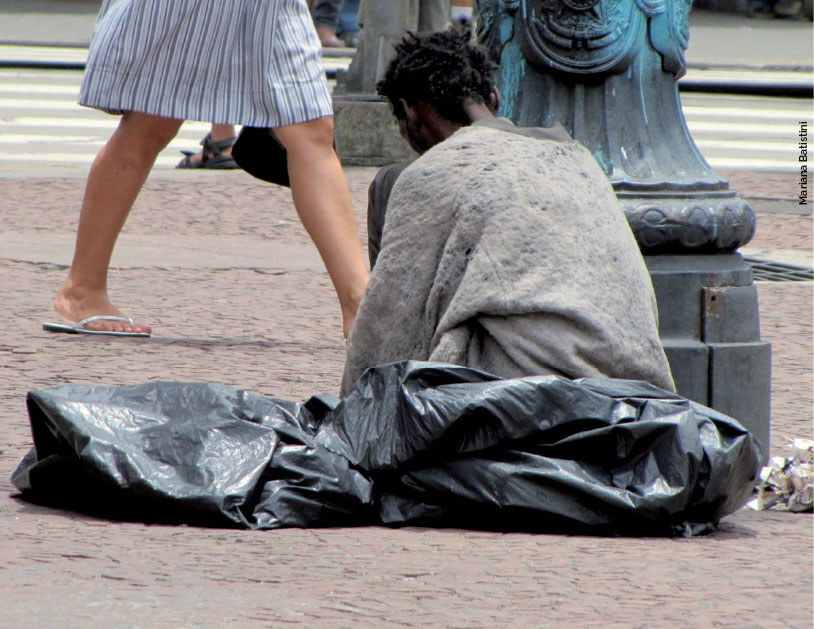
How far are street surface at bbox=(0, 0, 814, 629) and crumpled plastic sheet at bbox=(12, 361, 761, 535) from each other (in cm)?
6

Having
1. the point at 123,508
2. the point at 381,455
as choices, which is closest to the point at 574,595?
the point at 381,455

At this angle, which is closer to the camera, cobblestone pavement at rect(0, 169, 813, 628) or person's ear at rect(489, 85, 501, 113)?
cobblestone pavement at rect(0, 169, 813, 628)

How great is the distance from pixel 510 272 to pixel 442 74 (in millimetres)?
610

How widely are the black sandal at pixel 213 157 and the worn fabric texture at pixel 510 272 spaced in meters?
6.43

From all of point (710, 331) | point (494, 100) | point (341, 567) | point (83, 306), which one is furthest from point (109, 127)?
point (341, 567)

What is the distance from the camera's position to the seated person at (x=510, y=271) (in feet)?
11.0

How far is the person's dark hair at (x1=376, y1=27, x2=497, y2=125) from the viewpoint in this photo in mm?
3719

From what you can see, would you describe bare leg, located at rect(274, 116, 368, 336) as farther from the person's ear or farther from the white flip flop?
the person's ear

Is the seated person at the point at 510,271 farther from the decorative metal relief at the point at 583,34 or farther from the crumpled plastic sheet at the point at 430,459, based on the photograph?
the decorative metal relief at the point at 583,34

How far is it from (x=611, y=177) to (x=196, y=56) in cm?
181

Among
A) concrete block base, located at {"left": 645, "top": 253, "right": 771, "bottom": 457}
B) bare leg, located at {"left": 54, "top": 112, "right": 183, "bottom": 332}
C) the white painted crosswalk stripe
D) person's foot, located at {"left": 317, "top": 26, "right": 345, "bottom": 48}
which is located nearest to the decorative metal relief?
concrete block base, located at {"left": 645, "top": 253, "right": 771, "bottom": 457}

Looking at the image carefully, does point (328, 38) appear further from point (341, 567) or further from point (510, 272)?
point (341, 567)

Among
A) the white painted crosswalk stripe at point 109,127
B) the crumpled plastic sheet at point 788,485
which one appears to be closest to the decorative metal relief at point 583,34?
the crumpled plastic sheet at point 788,485

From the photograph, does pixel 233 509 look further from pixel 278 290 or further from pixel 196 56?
pixel 278 290
